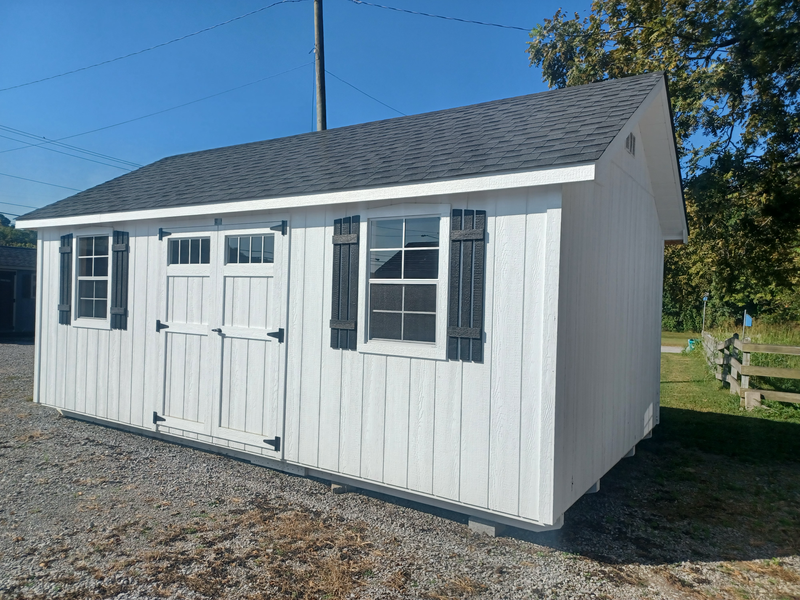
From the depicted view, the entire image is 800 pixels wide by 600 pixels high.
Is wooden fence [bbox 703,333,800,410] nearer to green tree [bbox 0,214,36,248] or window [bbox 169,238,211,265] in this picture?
window [bbox 169,238,211,265]

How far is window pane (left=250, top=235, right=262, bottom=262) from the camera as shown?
5625 millimetres

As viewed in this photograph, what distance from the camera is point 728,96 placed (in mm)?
10609

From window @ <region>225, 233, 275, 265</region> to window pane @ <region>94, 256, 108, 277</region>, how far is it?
2.13 metres

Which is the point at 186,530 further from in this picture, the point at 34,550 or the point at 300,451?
the point at 300,451

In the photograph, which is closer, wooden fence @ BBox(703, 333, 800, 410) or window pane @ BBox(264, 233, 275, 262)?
window pane @ BBox(264, 233, 275, 262)

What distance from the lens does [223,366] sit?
19.0ft

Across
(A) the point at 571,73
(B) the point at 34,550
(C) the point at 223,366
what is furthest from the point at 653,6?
(B) the point at 34,550

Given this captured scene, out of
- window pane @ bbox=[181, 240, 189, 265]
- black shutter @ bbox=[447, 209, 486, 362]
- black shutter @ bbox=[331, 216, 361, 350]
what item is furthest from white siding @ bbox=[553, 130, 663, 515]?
window pane @ bbox=[181, 240, 189, 265]

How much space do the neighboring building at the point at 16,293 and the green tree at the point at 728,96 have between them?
19.8 m

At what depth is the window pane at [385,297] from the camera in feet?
15.1

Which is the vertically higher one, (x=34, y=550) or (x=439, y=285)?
(x=439, y=285)

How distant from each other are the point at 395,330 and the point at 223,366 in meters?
2.13

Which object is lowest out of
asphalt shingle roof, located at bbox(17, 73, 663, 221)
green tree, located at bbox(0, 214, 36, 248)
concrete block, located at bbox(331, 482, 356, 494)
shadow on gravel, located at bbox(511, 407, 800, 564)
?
shadow on gravel, located at bbox(511, 407, 800, 564)

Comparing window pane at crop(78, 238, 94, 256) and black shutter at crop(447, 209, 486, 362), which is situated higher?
window pane at crop(78, 238, 94, 256)
